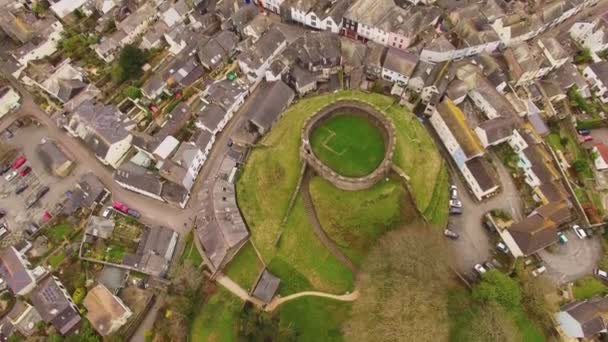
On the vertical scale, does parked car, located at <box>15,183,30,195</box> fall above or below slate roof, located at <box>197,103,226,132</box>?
above

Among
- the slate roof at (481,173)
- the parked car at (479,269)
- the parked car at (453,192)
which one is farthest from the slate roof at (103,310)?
the slate roof at (481,173)

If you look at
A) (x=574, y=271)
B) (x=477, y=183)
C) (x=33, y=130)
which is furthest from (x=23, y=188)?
(x=574, y=271)

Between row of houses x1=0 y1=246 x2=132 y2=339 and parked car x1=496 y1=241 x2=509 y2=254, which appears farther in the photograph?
parked car x1=496 y1=241 x2=509 y2=254

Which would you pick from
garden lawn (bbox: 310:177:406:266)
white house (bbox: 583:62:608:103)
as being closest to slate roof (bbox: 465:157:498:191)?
garden lawn (bbox: 310:177:406:266)

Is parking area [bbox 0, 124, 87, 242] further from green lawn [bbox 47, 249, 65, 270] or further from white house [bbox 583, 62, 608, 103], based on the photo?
white house [bbox 583, 62, 608, 103]

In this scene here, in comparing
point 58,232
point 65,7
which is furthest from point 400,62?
point 65,7

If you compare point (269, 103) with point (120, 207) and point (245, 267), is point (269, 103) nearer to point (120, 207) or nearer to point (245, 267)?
point (245, 267)

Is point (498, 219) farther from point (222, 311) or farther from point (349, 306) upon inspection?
point (222, 311)
